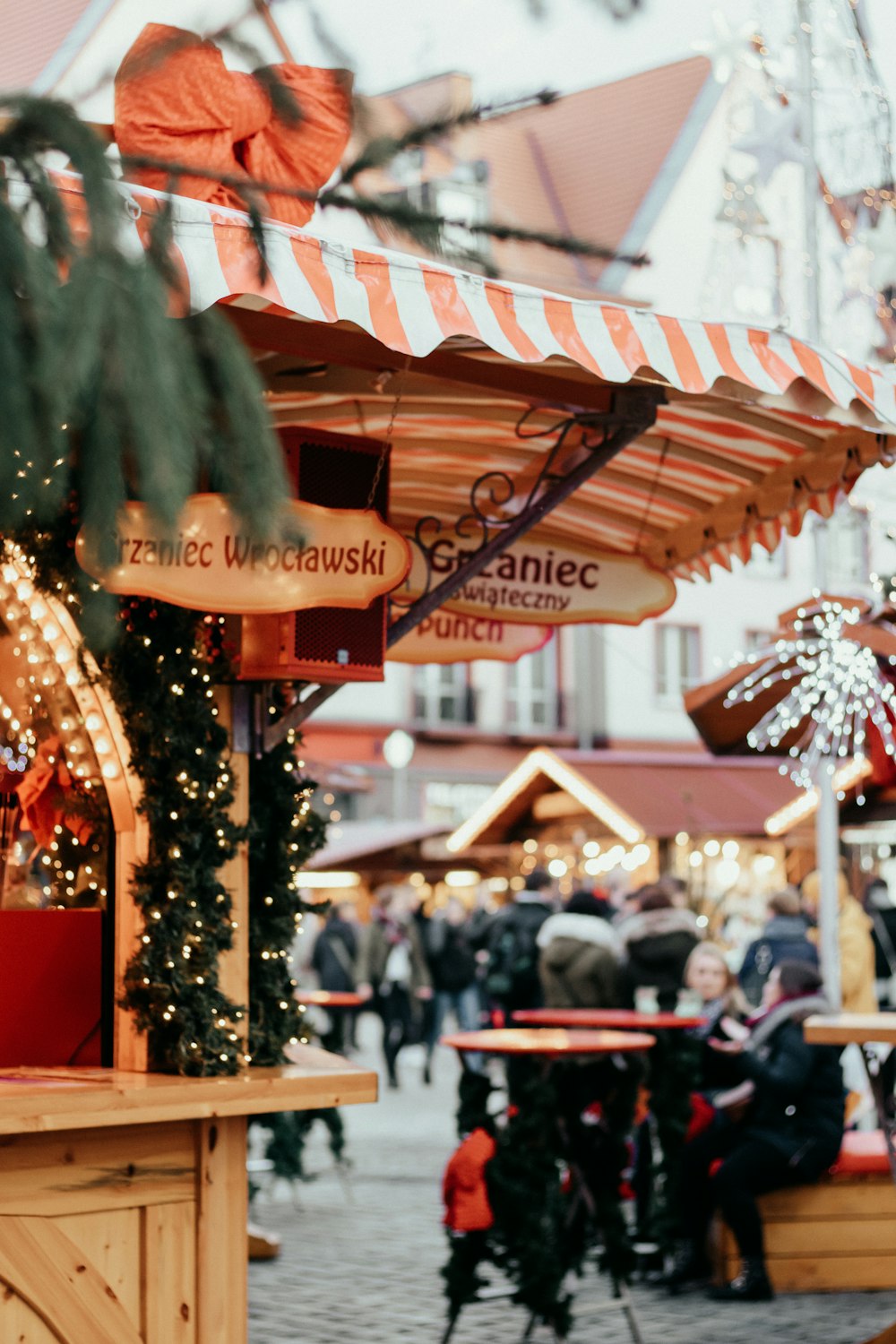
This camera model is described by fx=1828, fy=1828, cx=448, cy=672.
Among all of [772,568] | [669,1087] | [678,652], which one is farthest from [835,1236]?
[772,568]

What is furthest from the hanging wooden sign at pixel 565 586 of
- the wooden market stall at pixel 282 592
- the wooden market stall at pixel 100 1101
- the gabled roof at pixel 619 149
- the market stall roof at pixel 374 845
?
the gabled roof at pixel 619 149

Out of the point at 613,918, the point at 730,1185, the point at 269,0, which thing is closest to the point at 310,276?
the point at 269,0

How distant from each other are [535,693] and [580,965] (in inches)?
965

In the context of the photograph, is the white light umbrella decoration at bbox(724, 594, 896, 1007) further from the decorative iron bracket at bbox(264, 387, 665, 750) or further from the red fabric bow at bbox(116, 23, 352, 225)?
the red fabric bow at bbox(116, 23, 352, 225)

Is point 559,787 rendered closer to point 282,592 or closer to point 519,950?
point 519,950

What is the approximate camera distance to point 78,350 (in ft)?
6.20

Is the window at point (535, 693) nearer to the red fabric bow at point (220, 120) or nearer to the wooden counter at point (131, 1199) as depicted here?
the wooden counter at point (131, 1199)

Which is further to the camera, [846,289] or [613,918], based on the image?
[613,918]

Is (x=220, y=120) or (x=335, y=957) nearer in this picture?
(x=220, y=120)

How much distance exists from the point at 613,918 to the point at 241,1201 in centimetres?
1048

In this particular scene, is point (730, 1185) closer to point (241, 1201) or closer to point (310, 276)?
point (241, 1201)

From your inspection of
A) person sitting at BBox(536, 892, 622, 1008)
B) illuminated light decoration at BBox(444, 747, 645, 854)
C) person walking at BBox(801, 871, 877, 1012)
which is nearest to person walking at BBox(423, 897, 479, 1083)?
illuminated light decoration at BBox(444, 747, 645, 854)

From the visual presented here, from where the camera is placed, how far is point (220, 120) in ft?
12.8

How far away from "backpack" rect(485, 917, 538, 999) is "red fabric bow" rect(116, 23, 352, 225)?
7.56 meters
